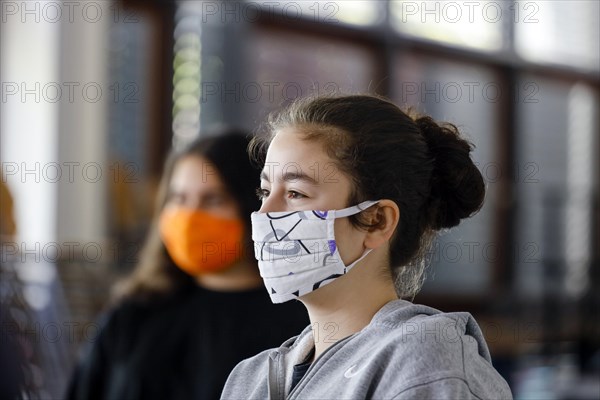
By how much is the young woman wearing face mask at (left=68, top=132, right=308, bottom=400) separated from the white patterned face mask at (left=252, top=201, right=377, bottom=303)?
24.2 inches

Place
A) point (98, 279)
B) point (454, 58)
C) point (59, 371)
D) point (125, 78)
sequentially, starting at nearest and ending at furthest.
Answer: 1. point (59, 371)
2. point (98, 279)
3. point (125, 78)
4. point (454, 58)

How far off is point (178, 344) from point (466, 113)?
4.47 m

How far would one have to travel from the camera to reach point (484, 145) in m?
6.23

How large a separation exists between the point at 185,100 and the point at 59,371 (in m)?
2.25

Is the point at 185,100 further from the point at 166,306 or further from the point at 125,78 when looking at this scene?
the point at 166,306

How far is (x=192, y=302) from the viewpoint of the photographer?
1902 millimetres

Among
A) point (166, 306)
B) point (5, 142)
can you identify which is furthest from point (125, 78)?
point (166, 306)

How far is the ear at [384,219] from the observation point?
0.84 metres

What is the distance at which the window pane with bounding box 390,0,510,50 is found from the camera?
208 inches

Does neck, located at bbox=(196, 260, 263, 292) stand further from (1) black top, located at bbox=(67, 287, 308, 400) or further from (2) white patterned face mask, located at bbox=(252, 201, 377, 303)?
(2) white patterned face mask, located at bbox=(252, 201, 377, 303)

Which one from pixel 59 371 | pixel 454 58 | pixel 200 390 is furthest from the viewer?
pixel 454 58

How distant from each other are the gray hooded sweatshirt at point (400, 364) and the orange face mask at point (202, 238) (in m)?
0.78

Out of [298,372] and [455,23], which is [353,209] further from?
[455,23]

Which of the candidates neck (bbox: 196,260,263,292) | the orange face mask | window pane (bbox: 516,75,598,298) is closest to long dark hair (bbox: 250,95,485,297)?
the orange face mask
